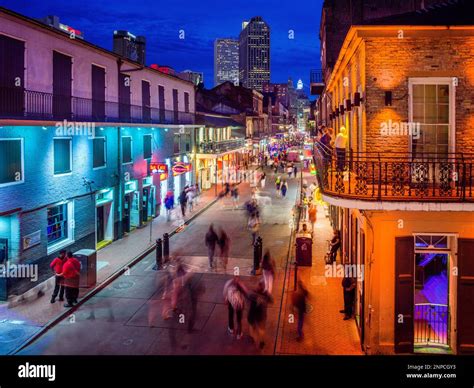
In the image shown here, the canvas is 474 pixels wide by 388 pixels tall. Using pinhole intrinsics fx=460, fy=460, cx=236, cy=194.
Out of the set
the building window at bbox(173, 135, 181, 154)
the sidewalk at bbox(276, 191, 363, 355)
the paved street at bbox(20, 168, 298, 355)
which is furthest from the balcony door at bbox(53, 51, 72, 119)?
the building window at bbox(173, 135, 181, 154)

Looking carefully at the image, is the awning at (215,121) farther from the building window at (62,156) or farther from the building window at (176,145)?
the building window at (62,156)

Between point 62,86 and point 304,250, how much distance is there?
11.0 metres

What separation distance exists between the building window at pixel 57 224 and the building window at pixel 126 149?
6045 millimetres

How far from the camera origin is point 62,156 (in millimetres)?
17141

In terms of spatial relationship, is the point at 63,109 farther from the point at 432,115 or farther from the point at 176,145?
the point at 176,145

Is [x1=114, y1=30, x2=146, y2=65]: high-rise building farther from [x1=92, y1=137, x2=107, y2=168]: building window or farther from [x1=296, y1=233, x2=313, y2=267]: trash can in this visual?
[x1=296, y1=233, x2=313, y2=267]: trash can

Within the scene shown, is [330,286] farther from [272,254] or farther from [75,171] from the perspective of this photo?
[75,171]

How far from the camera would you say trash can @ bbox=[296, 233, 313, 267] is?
16.6 m

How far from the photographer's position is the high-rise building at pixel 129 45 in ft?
89.4

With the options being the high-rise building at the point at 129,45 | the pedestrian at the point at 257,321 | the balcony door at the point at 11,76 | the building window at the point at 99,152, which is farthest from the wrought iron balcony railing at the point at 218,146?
the pedestrian at the point at 257,321

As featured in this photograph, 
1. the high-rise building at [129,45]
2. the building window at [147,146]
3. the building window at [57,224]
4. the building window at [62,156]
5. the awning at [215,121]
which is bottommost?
the building window at [57,224]

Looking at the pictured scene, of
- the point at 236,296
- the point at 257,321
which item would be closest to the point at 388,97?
the point at 236,296

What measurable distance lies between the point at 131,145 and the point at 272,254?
9784mm

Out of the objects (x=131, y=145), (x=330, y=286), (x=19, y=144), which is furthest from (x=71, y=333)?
(x=131, y=145)
